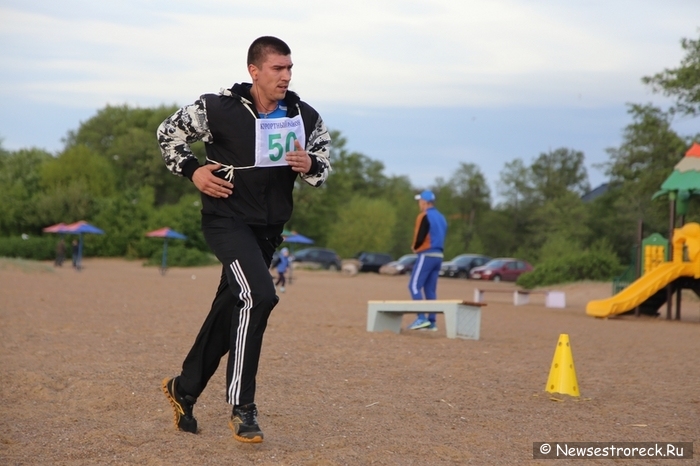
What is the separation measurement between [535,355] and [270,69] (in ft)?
21.9

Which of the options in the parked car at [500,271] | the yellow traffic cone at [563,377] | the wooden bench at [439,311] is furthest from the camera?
the parked car at [500,271]

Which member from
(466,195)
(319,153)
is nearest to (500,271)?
(466,195)

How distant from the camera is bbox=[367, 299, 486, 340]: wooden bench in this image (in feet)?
39.8

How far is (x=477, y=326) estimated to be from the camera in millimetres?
12688

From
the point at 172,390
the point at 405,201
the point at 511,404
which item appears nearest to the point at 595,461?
the point at 511,404

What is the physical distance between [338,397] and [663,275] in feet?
47.5

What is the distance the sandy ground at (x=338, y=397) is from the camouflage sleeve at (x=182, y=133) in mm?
1593

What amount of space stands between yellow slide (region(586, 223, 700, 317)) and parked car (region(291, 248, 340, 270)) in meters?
38.6

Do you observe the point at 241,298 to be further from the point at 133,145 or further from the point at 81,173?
the point at 133,145

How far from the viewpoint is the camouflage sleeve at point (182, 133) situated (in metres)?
5.33

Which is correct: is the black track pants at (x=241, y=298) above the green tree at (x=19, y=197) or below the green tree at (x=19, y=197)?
below

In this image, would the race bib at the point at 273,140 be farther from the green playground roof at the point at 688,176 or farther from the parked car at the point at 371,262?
the parked car at the point at 371,262

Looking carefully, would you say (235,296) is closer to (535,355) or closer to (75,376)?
(75,376)

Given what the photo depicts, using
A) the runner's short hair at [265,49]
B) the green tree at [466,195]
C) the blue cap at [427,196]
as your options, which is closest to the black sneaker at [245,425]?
the runner's short hair at [265,49]
